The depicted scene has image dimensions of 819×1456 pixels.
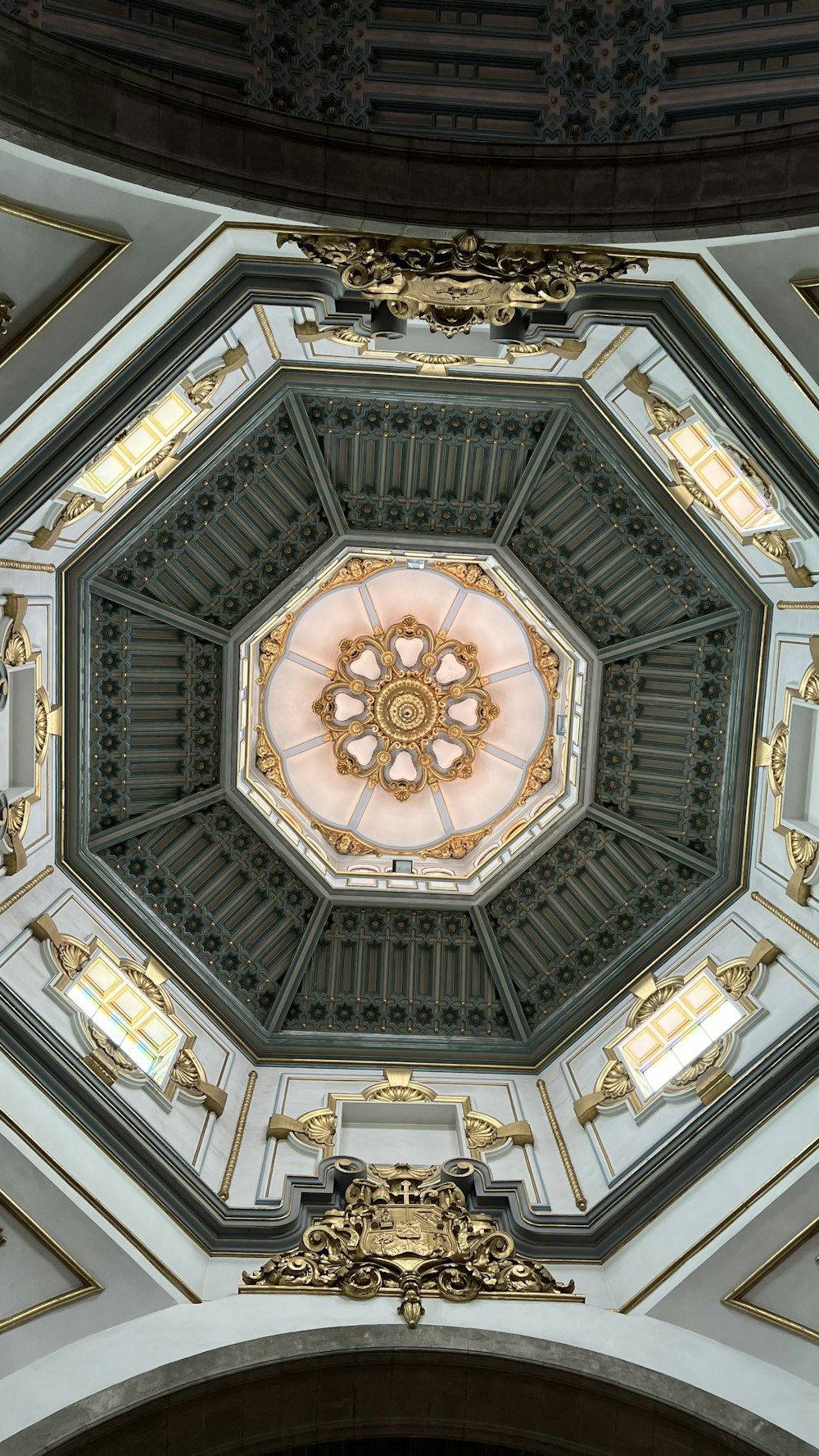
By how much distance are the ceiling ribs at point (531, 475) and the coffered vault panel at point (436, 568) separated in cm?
4

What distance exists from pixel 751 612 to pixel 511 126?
7.81m

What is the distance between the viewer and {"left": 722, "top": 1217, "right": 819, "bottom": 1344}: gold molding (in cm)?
1196

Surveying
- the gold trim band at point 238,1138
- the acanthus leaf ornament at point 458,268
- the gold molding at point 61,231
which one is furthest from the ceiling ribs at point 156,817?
the acanthus leaf ornament at point 458,268

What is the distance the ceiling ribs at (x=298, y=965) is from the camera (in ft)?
62.3

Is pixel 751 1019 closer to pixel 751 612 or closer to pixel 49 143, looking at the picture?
pixel 751 612

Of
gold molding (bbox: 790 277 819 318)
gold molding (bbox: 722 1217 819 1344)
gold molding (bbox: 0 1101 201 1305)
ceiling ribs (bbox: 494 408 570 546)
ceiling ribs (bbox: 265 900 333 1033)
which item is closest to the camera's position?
gold molding (bbox: 790 277 819 318)

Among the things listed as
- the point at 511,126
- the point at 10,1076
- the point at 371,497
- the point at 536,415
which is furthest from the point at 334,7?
the point at 10,1076

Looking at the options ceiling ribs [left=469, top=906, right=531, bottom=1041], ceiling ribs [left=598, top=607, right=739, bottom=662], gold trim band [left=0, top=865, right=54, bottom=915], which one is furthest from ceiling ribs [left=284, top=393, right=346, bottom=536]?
ceiling ribs [left=469, top=906, right=531, bottom=1041]

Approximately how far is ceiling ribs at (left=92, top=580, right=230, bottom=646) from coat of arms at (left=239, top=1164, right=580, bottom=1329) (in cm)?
852

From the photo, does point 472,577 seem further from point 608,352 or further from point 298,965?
point 298,965

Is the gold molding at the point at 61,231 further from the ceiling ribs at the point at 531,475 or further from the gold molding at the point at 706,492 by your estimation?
the ceiling ribs at the point at 531,475

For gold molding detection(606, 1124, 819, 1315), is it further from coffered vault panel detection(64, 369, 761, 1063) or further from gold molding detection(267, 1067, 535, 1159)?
coffered vault panel detection(64, 369, 761, 1063)

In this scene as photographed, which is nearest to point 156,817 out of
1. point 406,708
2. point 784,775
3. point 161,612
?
point 161,612

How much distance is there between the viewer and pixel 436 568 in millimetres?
20328
